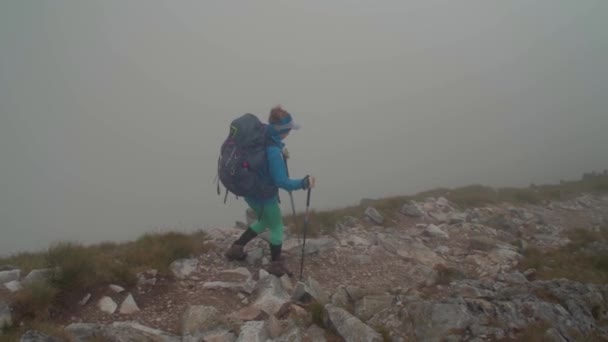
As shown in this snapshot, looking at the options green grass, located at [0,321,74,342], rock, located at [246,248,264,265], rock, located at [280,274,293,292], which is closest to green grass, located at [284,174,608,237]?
rock, located at [246,248,264,265]

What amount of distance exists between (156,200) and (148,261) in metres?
132

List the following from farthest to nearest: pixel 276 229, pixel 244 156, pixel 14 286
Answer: pixel 276 229, pixel 244 156, pixel 14 286

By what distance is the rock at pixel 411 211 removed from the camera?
13484mm

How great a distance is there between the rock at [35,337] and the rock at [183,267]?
2864mm

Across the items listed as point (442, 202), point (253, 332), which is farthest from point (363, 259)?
point (442, 202)

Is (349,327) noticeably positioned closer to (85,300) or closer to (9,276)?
(85,300)

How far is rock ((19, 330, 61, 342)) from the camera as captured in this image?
4246mm

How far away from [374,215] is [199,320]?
8.08 metres

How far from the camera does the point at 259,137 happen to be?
6.69 metres

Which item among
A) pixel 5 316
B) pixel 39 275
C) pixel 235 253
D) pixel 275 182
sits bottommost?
pixel 235 253

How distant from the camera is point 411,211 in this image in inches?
533

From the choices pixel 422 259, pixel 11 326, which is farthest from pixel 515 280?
pixel 11 326

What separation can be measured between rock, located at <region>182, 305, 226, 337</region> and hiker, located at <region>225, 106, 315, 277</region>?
1856 mm

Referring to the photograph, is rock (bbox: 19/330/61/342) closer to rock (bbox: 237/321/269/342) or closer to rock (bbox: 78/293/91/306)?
rock (bbox: 78/293/91/306)
